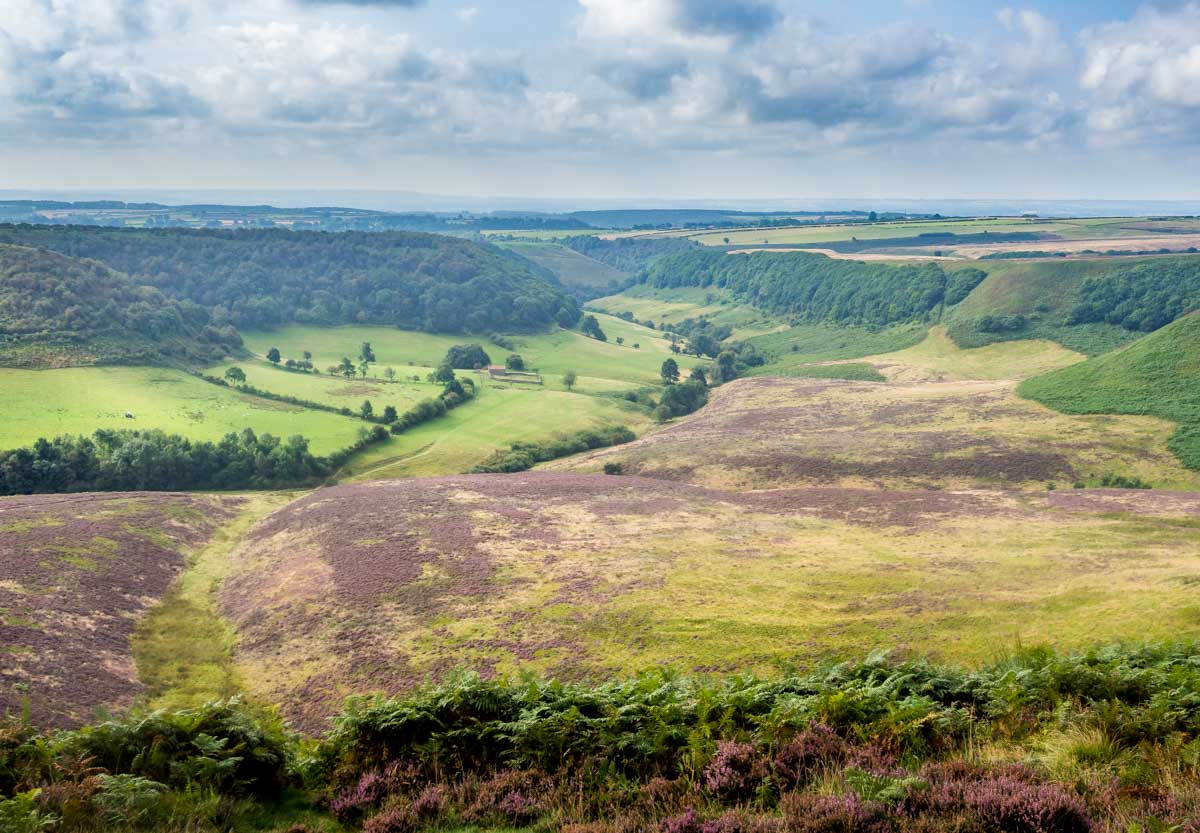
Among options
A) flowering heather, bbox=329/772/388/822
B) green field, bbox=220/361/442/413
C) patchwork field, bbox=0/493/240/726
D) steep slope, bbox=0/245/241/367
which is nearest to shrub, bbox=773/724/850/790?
flowering heather, bbox=329/772/388/822

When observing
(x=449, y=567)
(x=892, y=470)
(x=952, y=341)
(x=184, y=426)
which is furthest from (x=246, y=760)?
(x=952, y=341)

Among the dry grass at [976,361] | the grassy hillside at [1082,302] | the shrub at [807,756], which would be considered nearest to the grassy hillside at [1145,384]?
the dry grass at [976,361]

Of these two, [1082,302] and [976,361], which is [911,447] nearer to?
[976,361]

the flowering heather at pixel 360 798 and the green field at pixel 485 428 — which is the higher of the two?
the flowering heather at pixel 360 798

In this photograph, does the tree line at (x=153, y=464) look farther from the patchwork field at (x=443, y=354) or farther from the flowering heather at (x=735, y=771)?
the flowering heather at (x=735, y=771)

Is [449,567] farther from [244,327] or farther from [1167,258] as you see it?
[1167,258]
